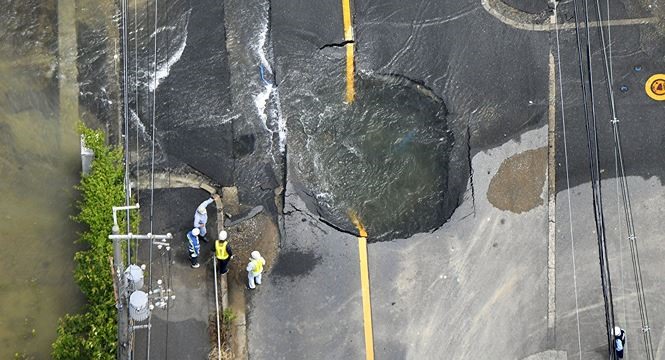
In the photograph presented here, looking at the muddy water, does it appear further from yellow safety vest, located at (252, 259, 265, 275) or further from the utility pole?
yellow safety vest, located at (252, 259, 265, 275)

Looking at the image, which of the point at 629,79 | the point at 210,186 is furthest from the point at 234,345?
the point at 629,79

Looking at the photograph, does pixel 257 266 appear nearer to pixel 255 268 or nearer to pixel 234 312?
pixel 255 268

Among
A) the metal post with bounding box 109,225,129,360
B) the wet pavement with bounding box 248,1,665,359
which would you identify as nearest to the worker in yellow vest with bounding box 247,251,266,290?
the wet pavement with bounding box 248,1,665,359

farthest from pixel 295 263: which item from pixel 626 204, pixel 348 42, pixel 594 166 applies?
pixel 626 204

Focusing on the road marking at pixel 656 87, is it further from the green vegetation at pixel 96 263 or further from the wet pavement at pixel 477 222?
the green vegetation at pixel 96 263

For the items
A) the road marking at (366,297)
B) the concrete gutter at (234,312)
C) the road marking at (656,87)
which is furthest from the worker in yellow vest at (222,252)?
the road marking at (656,87)

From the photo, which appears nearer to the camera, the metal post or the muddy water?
the metal post
